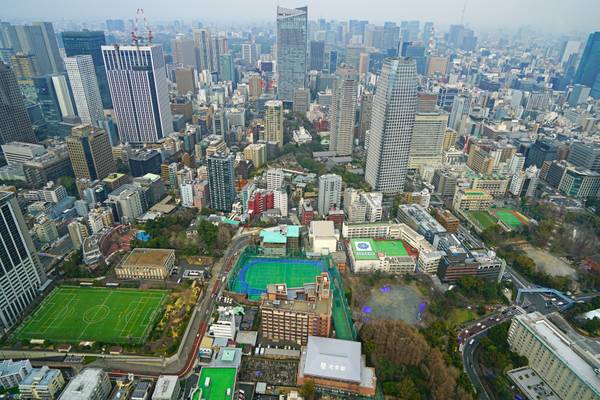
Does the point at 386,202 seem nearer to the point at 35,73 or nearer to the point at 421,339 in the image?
the point at 421,339

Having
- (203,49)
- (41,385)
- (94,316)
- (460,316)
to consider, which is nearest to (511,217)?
(460,316)

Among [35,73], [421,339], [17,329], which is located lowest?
[17,329]

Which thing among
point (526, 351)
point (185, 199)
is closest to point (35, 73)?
point (185, 199)

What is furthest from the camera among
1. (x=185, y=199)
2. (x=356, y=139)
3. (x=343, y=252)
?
(x=356, y=139)

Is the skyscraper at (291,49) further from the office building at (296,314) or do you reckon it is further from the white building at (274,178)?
the office building at (296,314)

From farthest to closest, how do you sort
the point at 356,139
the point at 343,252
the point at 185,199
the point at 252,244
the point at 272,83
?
the point at 272,83
the point at 356,139
the point at 185,199
the point at 252,244
the point at 343,252

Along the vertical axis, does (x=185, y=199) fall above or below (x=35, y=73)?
below

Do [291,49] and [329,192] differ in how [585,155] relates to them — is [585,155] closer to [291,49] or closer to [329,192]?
[329,192]
